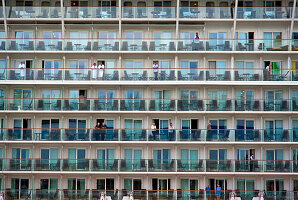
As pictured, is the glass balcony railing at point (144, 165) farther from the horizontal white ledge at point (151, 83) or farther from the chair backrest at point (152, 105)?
the horizontal white ledge at point (151, 83)

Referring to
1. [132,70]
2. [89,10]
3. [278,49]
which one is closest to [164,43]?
[132,70]

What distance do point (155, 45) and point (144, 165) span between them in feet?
31.6

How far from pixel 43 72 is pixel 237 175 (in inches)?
689

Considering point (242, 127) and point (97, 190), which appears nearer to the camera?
point (97, 190)

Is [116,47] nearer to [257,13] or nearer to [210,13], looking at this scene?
[210,13]

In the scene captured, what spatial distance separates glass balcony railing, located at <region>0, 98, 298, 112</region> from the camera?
126 feet

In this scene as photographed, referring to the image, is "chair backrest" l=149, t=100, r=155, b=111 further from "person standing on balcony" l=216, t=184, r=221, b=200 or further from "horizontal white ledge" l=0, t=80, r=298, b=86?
"person standing on balcony" l=216, t=184, r=221, b=200

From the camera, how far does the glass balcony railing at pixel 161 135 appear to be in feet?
125

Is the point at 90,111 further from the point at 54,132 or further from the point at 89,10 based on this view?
the point at 89,10

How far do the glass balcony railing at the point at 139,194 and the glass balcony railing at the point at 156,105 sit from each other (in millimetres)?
6336

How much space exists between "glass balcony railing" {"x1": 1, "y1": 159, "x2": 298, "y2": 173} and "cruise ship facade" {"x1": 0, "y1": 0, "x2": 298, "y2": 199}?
3.1 inches

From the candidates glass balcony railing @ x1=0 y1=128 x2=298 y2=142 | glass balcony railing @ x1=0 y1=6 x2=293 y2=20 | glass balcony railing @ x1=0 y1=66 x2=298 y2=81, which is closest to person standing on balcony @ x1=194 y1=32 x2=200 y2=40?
glass balcony railing @ x1=0 y1=6 x2=293 y2=20

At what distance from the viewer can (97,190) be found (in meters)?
37.1

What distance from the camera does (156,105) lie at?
38.6m
